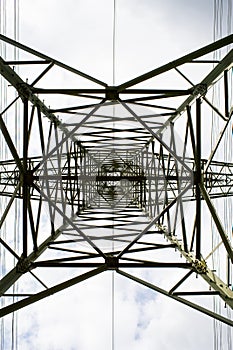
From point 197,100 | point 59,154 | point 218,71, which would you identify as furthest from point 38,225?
point 218,71

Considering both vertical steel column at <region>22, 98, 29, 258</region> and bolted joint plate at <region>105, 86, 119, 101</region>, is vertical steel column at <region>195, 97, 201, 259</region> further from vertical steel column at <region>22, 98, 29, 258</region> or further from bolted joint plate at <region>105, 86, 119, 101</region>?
vertical steel column at <region>22, 98, 29, 258</region>

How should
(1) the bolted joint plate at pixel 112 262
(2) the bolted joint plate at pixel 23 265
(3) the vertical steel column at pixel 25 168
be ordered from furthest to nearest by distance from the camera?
1. (3) the vertical steel column at pixel 25 168
2. (1) the bolted joint plate at pixel 112 262
3. (2) the bolted joint plate at pixel 23 265

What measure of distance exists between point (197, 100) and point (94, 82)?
2.48m

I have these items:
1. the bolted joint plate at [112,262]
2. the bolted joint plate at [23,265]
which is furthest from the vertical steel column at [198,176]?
the bolted joint plate at [23,265]

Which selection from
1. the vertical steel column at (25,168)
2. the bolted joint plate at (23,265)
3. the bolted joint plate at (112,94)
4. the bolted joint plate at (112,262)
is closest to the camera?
the bolted joint plate at (23,265)

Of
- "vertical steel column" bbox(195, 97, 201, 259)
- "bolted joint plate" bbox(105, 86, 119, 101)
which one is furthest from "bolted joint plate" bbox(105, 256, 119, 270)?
"bolted joint plate" bbox(105, 86, 119, 101)

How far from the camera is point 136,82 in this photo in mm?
8883

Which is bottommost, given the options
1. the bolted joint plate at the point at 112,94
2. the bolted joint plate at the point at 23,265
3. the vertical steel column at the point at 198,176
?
the bolted joint plate at the point at 23,265

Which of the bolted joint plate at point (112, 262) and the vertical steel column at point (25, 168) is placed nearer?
the bolted joint plate at point (112, 262)

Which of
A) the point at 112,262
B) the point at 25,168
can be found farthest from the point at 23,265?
the point at 25,168

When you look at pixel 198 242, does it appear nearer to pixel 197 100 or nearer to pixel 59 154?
pixel 197 100

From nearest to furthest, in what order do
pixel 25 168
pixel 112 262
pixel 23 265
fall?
pixel 23 265, pixel 112 262, pixel 25 168

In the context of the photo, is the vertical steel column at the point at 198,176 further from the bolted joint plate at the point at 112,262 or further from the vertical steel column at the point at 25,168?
the vertical steel column at the point at 25,168

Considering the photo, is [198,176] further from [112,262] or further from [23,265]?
[23,265]
